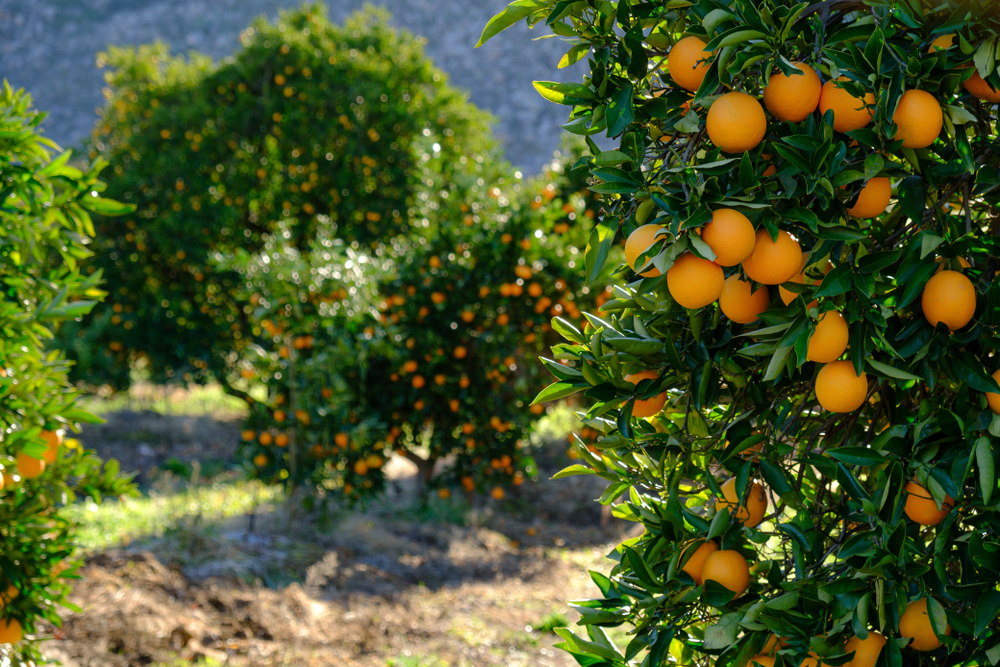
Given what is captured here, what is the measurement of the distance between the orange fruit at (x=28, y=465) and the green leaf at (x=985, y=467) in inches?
83.4

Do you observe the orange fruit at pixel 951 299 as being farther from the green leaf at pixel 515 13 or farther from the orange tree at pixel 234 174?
the orange tree at pixel 234 174

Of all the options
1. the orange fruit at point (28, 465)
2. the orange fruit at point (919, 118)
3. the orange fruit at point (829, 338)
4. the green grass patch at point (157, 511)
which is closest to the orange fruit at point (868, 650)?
the orange fruit at point (829, 338)

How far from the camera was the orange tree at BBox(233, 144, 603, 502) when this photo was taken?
457 centimetres

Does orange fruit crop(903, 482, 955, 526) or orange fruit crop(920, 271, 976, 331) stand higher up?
orange fruit crop(920, 271, 976, 331)

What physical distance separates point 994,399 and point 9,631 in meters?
2.31

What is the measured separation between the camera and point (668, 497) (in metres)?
1.27

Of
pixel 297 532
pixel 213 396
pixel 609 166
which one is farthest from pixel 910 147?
pixel 213 396

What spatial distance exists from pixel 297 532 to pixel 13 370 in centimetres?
329

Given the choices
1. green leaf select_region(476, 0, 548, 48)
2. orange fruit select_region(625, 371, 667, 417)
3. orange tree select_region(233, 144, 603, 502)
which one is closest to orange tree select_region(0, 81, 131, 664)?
green leaf select_region(476, 0, 548, 48)

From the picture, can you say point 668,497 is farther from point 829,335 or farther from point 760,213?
point 760,213

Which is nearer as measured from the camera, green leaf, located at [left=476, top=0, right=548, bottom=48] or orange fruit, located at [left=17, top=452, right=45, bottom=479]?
green leaf, located at [left=476, top=0, right=548, bottom=48]

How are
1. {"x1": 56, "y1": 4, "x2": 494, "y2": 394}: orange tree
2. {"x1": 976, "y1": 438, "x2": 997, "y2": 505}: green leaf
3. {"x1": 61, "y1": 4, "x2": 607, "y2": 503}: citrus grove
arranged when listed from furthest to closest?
1. {"x1": 56, "y1": 4, "x2": 494, "y2": 394}: orange tree
2. {"x1": 61, "y1": 4, "x2": 607, "y2": 503}: citrus grove
3. {"x1": 976, "y1": 438, "x2": 997, "y2": 505}: green leaf

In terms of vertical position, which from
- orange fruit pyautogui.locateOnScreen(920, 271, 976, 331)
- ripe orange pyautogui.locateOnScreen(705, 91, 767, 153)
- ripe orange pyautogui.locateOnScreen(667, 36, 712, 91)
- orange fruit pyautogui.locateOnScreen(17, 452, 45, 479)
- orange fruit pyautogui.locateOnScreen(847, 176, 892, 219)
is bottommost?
orange fruit pyautogui.locateOnScreen(17, 452, 45, 479)

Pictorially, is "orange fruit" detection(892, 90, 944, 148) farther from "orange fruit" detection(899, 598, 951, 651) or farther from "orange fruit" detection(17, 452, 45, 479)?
"orange fruit" detection(17, 452, 45, 479)
